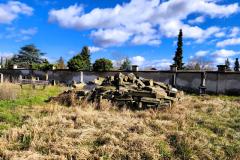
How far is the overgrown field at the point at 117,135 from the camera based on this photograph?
6363 millimetres

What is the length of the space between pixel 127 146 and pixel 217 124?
3.31 meters

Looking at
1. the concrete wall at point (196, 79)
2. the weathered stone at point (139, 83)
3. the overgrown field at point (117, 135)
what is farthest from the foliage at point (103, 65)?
the overgrown field at point (117, 135)

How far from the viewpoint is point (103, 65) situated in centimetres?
2194

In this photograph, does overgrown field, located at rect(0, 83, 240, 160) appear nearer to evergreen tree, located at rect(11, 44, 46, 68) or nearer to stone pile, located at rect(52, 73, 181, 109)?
stone pile, located at rect(52, 73, 181, 109)

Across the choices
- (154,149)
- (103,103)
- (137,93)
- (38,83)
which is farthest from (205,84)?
(154,149)

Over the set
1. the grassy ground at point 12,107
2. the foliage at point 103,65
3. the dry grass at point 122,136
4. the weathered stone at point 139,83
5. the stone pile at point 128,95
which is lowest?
the dry grass at point 122,136

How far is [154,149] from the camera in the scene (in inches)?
255

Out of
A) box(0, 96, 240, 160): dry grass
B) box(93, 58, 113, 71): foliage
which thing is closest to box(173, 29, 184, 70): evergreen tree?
box(93, 58, 113, 71): foliage

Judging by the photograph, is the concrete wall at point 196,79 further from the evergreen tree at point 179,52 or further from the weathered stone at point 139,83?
the evergreen tree at point 179,52

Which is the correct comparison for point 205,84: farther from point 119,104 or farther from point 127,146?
point 127,146

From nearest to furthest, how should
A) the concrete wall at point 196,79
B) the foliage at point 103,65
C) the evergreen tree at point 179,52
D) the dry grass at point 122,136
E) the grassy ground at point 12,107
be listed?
1. the dry grass at point 122,136
2. the grassy ground at point 12,107
3. the concrete wall at point 196,79
4. the foliage at point 103,65
5. the evergreen tree at point 179,52

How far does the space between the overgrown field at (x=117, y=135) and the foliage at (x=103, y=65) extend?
12.2 meters

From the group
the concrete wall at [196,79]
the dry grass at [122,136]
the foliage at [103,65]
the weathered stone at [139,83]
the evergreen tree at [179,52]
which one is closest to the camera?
the dry grass at [122,136]

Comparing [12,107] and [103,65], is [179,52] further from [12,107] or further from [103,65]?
[12,107]
